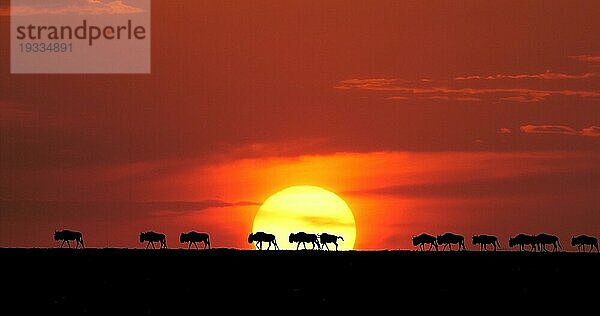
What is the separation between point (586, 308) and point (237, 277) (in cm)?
2128

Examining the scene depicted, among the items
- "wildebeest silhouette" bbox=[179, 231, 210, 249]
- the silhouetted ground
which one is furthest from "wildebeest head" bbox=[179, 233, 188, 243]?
the silhouetted ground

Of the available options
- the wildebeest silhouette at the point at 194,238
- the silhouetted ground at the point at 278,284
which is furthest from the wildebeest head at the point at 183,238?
the silhouetted ground at the point at 278,284

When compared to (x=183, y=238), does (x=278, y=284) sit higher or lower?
lower

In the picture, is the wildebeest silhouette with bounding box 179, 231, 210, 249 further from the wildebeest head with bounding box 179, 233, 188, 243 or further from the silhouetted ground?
the silhouetted ground

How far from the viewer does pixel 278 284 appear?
57.5m

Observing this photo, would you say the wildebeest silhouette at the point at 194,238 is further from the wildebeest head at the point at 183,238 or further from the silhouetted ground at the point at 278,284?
the silhouetted ground at the point at 278,284

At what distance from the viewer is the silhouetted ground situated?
46434 millimetres

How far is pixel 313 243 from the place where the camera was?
407 ft

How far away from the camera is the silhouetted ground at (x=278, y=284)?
4643 cm

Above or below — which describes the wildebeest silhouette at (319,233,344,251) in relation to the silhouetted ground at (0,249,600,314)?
above

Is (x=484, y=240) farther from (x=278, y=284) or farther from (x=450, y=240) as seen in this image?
(x=278, y=284)

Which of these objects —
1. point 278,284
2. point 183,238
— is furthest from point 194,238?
point 278,284

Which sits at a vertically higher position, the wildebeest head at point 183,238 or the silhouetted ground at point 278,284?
the wildebeest head at point 183,238

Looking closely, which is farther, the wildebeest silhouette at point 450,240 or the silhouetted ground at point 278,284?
the wildebeest silhouette at point 450,240
